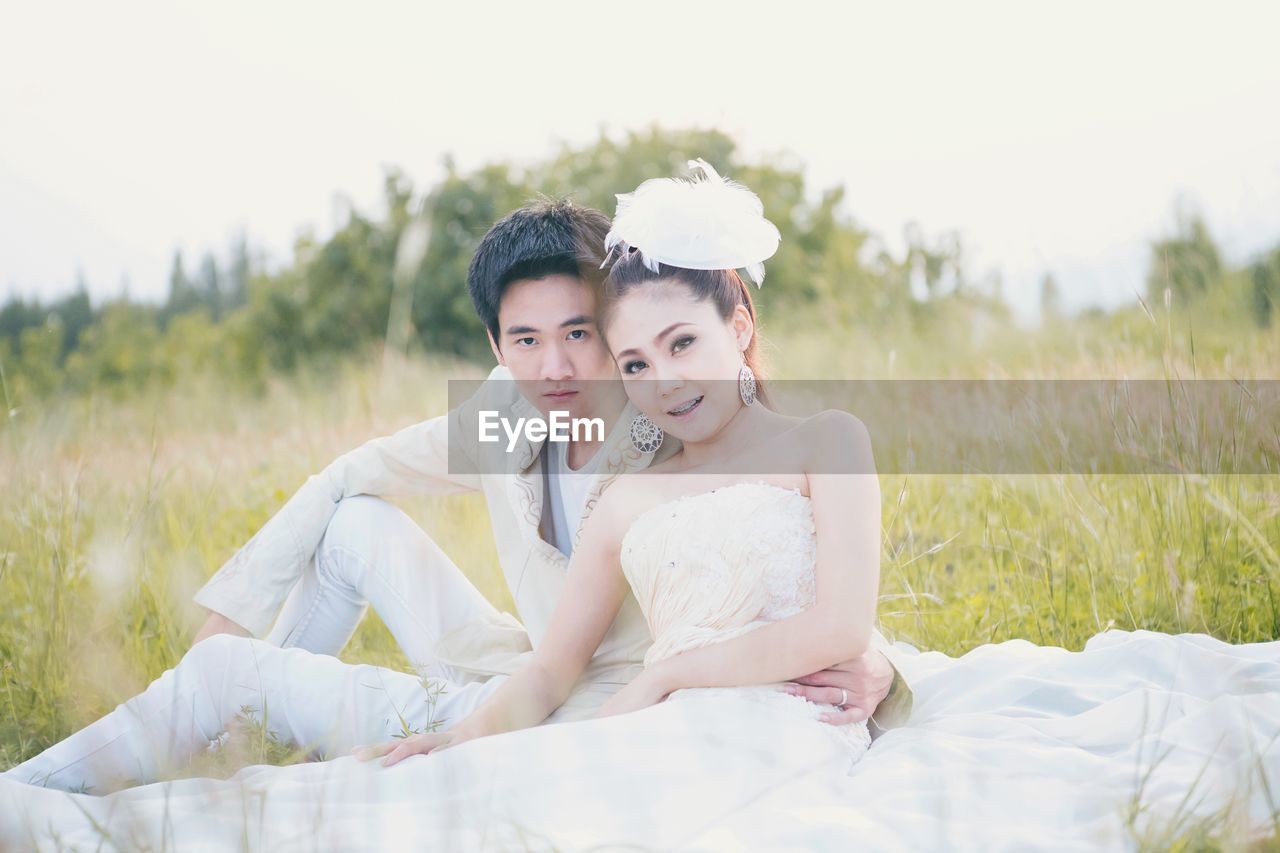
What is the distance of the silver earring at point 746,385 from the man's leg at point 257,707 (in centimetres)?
102

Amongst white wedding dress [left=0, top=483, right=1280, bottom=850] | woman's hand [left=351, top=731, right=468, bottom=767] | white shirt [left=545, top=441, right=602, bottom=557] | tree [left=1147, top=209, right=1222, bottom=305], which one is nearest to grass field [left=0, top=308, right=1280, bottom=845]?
white wedding dress [left=0, top=483, right=1280, bottom=850]

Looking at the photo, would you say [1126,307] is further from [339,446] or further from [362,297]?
[362,297]

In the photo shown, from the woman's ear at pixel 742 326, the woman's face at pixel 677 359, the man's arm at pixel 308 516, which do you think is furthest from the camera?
the man's arm at pixel 308 516

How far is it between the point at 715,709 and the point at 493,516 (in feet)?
4.00

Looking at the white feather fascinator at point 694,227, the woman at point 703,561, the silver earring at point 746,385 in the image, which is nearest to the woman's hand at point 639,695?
the woman at point 703,561

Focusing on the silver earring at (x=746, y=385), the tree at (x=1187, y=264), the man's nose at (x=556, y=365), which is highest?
the tree at (x=1187, y=264)

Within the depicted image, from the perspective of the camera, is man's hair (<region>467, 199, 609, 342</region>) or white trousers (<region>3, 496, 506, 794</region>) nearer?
white trousers (<region>3, 496, 506, 794</region>)

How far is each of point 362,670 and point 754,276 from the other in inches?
56.1

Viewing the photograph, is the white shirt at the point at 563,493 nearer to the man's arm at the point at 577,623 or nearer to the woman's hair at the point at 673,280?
the man's arm at the point at 577,623

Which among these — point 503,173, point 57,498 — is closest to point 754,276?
point 57,498

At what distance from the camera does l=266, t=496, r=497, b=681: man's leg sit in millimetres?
3330

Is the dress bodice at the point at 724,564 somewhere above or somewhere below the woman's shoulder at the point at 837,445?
below

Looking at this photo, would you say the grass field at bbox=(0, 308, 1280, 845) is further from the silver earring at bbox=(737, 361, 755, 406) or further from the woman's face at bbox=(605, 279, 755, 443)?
the woman's face at bbox=(605, 279, 755, 443)

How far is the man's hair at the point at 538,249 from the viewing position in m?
3.05
